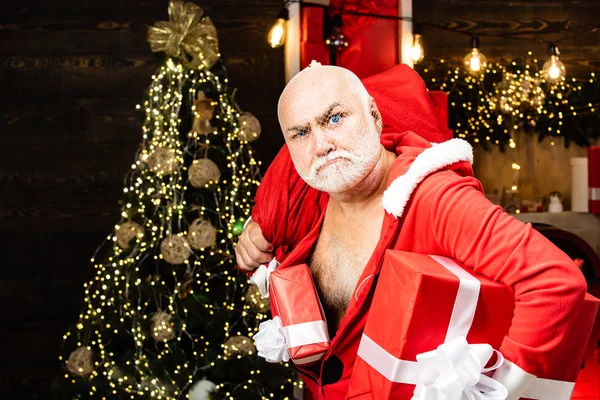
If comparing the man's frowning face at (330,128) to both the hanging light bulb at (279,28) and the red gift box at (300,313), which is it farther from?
the hanging light bulb at (279,28)

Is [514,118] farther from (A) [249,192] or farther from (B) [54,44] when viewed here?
(B) [54,44]

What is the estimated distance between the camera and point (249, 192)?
296 centimetres

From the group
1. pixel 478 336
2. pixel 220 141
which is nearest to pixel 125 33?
pixel 220 141

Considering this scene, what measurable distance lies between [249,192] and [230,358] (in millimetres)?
715

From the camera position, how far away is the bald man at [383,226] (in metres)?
0.95

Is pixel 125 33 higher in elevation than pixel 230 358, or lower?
higher

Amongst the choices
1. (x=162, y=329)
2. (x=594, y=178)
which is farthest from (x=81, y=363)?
(x=594, y=178)

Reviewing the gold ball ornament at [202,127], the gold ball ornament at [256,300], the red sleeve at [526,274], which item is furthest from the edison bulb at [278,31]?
the red sleeve at [526,274]

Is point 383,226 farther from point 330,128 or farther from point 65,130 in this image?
point 65,130

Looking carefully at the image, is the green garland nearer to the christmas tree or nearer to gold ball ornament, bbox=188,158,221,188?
the christmas tree

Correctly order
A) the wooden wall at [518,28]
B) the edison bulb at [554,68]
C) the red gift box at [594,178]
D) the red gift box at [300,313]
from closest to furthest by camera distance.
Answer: the red gift box at [300,313] < the edison bulb at [554,68] < the red gift box at [594,178] < the wooden wall at [518,28]

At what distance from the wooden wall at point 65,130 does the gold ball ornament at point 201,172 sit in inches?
30.9

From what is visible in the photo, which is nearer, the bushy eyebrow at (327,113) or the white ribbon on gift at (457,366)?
the white ribbon on gift at (457,366)

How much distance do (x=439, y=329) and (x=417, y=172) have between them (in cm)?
29
